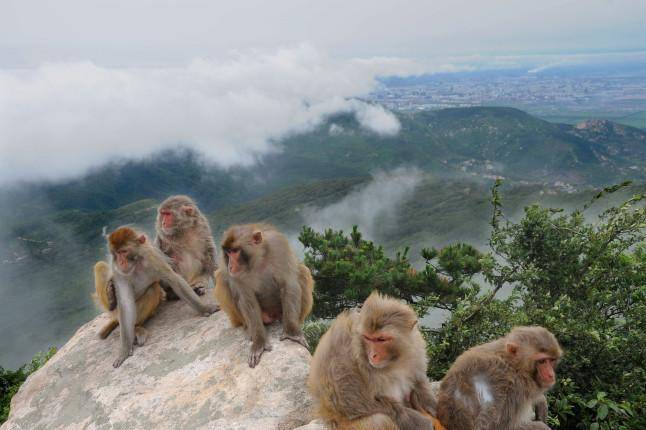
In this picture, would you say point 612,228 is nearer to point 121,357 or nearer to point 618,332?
point 618,332

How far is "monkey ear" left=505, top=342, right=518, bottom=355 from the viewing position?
3.92 metres

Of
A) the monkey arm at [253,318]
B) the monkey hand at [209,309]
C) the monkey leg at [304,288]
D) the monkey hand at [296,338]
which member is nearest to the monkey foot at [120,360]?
the monkey hand at [209,309]

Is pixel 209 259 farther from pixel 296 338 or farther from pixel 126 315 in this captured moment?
pixel 296 338

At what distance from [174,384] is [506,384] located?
3.39m

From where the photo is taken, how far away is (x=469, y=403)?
3920 mm

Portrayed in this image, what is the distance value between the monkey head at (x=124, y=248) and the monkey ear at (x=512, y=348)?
4.39 meters

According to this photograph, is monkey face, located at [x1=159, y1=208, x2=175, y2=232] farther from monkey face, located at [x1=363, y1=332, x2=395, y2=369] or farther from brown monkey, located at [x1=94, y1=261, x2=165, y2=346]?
monkey face, located at [x1=363, y1=332, x2=395, y2=369]

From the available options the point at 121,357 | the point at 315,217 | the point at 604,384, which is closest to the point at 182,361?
the point at 121,357

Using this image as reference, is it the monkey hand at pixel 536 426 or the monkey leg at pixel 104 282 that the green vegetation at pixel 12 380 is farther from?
the monkey hand at pixel 536 426

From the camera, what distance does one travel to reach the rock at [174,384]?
14.8 ft

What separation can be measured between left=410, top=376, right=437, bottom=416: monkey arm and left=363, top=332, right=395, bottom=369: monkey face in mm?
805

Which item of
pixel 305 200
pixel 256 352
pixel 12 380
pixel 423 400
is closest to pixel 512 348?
pixel 423 400

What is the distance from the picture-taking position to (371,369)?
3748 millimetres

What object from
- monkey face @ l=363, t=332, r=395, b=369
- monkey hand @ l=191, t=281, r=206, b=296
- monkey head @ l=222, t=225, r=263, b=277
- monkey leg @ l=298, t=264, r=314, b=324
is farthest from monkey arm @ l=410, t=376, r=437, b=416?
→ monkey hand @ l=191, t=281, r=206, b=296
